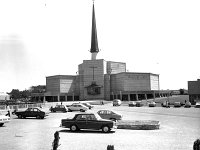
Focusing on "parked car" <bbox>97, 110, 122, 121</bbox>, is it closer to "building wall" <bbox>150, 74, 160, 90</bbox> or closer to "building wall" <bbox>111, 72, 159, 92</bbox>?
"building wall" <bbox>111, 72, 159, 92</bbox>

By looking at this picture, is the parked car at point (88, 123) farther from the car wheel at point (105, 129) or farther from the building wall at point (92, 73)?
the building wall at point (92, 73)

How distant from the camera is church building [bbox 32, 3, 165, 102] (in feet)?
430

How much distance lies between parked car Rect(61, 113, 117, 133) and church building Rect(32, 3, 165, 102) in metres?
106

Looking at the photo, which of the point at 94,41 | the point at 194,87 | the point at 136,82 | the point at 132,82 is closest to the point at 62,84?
the point at 94,41

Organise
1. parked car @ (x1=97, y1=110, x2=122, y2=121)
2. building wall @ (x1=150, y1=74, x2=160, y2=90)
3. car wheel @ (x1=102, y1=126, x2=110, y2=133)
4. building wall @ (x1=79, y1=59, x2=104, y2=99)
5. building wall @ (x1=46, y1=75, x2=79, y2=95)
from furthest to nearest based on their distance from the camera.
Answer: building wall @ (x1=150, y1=74, x2=160, y2=90) → building wall @ (x1=46, y1=75, x2=79, y2=95) → building wall @ (x1=79, y1=59, x2=104, y2=99) → parked car @ (x1=97, y1=110, x2=122, y2=121) → car wheel @ (x1=102, y1=126, x2=110, y2=133)

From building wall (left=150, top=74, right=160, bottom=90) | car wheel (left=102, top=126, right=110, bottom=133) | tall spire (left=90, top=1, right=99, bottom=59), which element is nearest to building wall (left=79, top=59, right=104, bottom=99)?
tall spire (left=90, top=1, right=99, bottom=59)

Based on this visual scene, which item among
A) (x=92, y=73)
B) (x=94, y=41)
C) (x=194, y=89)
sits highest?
(x=94, y=41)

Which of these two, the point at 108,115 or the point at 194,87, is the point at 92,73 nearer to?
the point at 194,87

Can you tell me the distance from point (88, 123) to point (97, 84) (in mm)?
114458

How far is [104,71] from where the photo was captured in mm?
137875

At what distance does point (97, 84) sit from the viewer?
13525 centimetres

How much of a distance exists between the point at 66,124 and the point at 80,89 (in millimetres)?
118241

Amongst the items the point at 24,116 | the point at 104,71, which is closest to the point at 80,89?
the point at 104,71

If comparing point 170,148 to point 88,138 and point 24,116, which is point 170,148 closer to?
point 88,138
